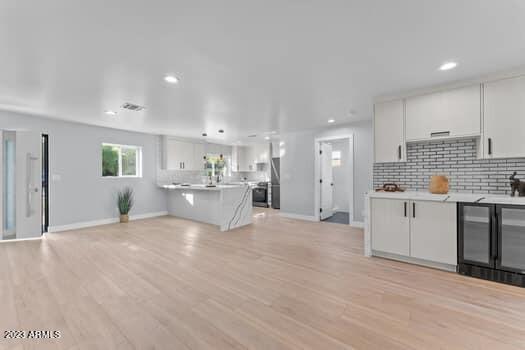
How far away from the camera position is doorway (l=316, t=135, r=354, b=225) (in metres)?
5.46

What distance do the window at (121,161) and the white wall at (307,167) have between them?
420 cm

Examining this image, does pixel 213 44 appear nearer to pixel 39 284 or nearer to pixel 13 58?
pixel 13 58

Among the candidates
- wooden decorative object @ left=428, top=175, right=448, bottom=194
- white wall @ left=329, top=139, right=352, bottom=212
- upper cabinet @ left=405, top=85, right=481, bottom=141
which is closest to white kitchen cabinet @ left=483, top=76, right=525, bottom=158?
upper cabinet @ left=405, top=85, right=481, bottom=141

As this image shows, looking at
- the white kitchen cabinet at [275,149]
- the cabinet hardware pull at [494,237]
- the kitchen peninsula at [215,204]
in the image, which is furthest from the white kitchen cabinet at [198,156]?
the cabinet hardware pull at [494,237]

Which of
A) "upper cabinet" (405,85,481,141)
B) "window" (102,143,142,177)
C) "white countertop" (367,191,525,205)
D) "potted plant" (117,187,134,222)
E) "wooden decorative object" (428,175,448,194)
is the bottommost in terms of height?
"potted plant" (117,187,134,222)

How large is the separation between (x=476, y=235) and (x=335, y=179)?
513cm

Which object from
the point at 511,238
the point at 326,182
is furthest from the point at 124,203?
the point at 511,238

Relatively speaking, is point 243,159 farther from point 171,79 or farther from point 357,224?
point 171,79

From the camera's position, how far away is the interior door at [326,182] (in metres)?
5.95

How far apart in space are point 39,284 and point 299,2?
12.2 ft

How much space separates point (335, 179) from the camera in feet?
25.1

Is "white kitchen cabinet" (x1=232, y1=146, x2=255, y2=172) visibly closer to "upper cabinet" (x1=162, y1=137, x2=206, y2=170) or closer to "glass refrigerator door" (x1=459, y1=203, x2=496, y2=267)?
"upper cabinet" (x1=162, y1=137, x2=206, y2=170)

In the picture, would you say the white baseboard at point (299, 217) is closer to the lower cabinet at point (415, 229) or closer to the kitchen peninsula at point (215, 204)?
the kitchen peninsula at point (215, 204)

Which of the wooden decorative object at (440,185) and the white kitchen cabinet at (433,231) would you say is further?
the wooden decorative object at (440,185)
